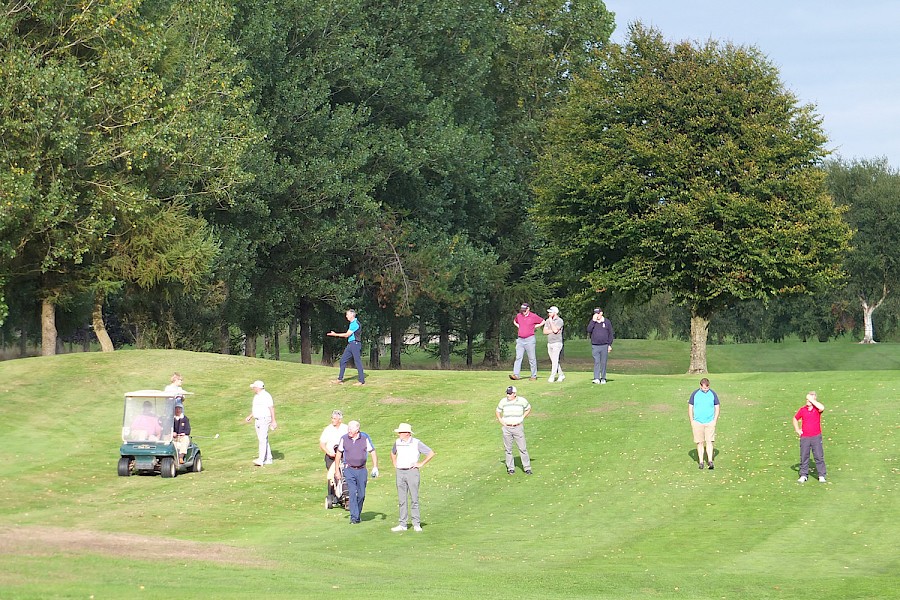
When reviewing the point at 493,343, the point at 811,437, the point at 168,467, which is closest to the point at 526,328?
the point at 811,437

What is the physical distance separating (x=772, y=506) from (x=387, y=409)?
14.8 meters

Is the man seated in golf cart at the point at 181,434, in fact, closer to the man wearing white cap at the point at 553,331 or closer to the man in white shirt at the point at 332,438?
the man in white shirt at the point at 332,438

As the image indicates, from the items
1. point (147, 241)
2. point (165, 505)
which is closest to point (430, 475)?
point (165, 505)

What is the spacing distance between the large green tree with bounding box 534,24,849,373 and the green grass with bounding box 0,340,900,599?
11450 mm

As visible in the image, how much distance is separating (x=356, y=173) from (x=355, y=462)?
39.0 m

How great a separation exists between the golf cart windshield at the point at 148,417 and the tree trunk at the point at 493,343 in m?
49.6

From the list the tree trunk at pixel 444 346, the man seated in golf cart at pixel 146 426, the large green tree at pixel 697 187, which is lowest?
the man seated in golf cart at pixel 146 426

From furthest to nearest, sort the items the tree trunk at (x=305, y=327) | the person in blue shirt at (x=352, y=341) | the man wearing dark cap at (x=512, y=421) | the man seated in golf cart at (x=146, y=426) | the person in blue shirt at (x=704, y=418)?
the tree trunk at (x=305, y=327), the person in blue shirt at (x=352, y=341), the person in blue shirt at (x=704, y=418), the man seated in golf cart at (x=146, y=426), the man wearing dark cap at (x=512, y=421)

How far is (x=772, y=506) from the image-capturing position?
25.4 metres

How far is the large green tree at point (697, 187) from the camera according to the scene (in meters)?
51.9

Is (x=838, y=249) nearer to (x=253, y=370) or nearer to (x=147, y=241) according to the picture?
(x=253, y=370)

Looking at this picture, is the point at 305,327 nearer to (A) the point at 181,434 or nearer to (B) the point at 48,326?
(B) the point at 48,326

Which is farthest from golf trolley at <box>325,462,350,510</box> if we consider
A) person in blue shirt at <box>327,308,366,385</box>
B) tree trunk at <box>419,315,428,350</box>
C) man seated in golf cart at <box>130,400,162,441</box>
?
tree trunk at <box>419,315,428,350</box>

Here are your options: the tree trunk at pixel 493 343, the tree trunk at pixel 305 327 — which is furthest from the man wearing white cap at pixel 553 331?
the tree trunk at pixel 493 343
